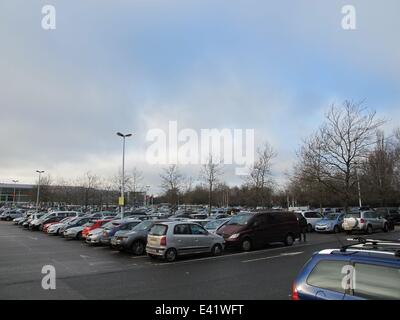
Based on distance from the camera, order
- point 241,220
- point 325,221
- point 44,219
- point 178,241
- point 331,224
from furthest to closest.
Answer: point 44,219
point 325,221
point 331,224
point 241,220
point 178,241

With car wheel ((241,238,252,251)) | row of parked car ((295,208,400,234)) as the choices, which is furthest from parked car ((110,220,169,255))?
row of parked car ((295,208,400,234))

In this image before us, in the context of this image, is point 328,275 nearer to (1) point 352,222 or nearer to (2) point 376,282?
(2) point 376,282

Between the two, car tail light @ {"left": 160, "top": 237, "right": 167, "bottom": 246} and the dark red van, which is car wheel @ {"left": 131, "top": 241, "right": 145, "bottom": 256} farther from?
the dark red van

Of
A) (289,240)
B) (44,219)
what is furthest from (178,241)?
(44,219)

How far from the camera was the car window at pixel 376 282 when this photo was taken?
3.95 meters

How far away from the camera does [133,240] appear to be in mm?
18219

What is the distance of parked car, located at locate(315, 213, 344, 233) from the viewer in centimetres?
2895

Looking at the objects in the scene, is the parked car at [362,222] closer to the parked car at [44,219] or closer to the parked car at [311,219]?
the parked car at [311,219]

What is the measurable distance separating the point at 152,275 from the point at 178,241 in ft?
12.7

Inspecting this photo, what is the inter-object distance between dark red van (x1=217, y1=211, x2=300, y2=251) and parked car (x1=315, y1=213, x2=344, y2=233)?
9.13 metres

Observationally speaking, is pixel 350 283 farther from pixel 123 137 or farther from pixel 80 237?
pixel 123 137

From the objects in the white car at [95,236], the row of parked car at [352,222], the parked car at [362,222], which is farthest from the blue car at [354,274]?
the parked car at [362,222]
